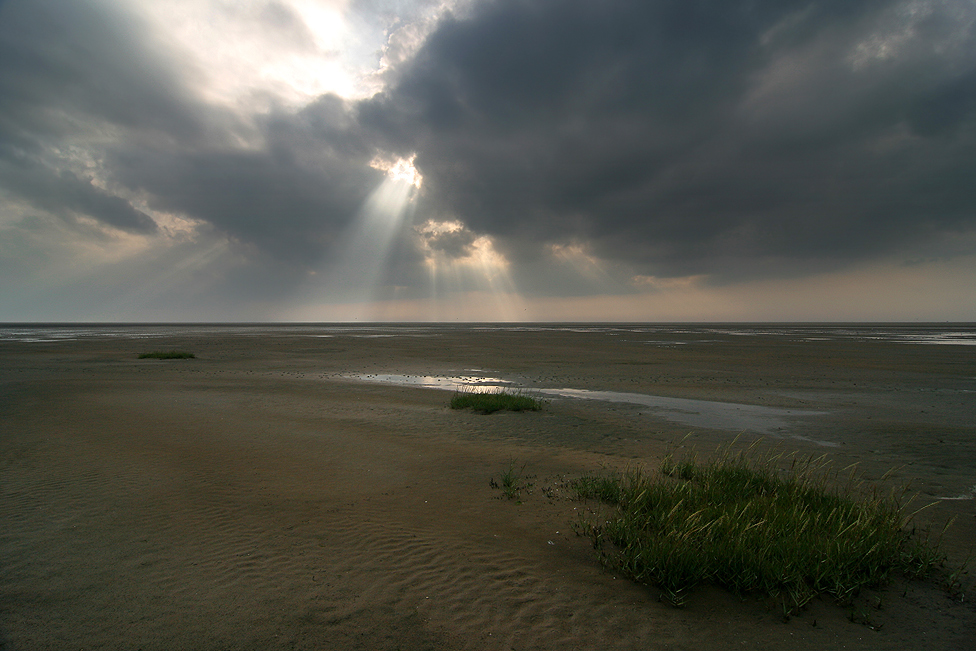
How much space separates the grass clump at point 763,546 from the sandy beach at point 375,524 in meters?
0.21

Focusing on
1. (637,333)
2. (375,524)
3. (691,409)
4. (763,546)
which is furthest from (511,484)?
(637,333)

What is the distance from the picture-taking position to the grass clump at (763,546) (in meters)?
4.77

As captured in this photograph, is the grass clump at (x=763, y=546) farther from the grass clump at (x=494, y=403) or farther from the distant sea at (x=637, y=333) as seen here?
the distant sea at (x=637, y=333)

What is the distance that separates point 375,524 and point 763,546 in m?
5.06

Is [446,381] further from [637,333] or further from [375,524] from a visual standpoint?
[637,333]

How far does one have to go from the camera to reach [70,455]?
31.8 feet

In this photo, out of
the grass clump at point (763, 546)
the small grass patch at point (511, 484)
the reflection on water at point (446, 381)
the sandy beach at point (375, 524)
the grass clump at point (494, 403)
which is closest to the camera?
the sandy beach at point (375, 524)

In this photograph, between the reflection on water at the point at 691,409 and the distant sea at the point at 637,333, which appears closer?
the reflection on water at the point at 691,409

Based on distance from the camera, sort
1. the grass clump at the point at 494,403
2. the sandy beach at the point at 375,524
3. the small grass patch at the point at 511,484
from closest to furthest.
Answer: the sandy beach at the point at 375,524
the small grass patch at the point at 511,484
the grass clump at the point at 494,403

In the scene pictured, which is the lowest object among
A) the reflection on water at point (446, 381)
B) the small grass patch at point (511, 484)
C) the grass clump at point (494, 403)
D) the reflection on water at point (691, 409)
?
the reflection on water at point (691, 409)

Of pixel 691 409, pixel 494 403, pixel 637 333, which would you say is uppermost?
pixel 637 333

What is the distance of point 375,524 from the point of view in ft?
21.6

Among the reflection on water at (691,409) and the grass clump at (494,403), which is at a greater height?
the grass clump at (494,403)

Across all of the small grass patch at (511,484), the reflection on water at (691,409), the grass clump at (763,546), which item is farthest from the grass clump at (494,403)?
the grass clump at (763,546)
